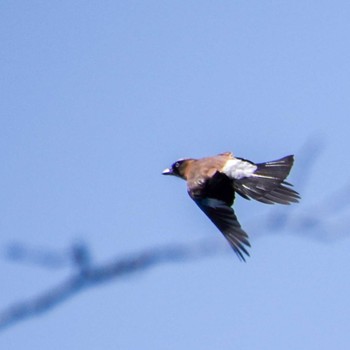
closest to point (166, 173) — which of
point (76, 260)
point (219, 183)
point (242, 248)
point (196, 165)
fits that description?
point (196, 165)

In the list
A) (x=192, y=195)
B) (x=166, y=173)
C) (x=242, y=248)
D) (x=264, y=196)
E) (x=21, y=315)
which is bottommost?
(x=21, y=315)

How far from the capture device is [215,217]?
21.7ft

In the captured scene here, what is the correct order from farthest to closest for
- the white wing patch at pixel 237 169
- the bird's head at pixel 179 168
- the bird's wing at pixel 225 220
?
the bird's head at pixel 179 168
the white wing patch at pixel 237 169
the bird's wing at pixel 225 220

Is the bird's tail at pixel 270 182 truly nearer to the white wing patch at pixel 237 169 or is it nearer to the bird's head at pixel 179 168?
the white wing patch at pixel 237 169

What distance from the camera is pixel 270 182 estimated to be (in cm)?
716

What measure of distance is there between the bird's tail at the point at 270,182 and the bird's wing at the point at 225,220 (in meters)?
0.18

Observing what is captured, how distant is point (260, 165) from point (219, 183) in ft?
1.82

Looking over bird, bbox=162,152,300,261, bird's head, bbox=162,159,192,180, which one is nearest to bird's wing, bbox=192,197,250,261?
bird, bbox=162,152,300,261

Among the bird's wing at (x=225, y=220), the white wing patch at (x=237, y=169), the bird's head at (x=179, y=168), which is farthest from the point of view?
the bird's head at (x=179, y=168)

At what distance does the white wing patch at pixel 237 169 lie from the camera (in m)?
7.13

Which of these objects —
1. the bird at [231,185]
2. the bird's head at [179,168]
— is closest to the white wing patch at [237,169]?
the bird at [231,185]

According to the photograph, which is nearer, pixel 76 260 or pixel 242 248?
pixel 76 260

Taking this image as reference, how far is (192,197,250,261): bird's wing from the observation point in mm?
6305

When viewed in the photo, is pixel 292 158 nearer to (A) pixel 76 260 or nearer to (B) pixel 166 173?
(B) pixel 166 173
